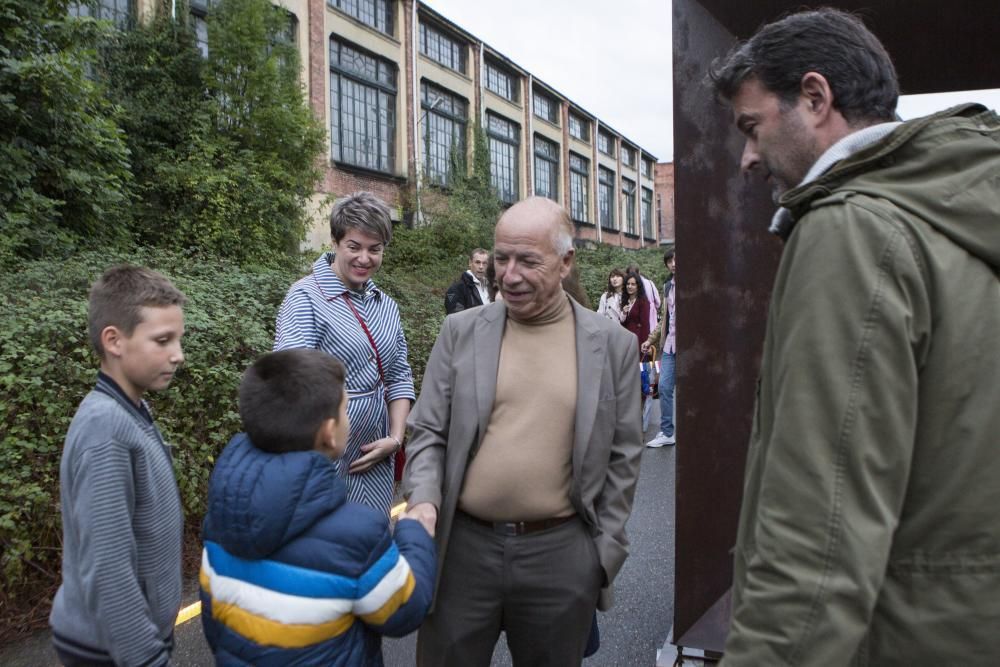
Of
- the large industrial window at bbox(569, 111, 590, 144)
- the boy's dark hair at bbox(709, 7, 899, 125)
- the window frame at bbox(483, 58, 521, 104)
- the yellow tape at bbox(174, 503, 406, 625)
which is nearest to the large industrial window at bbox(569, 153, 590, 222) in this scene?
the large industrial window at bbox(569, 111, 590, 144)

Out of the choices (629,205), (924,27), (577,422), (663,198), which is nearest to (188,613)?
(577,422)

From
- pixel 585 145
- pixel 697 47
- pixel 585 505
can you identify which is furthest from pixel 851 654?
pixel 585 145

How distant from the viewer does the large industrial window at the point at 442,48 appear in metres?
27.5

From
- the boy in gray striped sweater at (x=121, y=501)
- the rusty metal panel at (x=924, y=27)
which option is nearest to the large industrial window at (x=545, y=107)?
the rusty metal panel at (x=924, y=27)

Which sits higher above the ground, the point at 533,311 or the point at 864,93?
the point at 864,93

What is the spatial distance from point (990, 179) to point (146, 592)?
7.11 ft

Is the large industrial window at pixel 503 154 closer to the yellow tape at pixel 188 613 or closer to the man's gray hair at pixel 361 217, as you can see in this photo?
the yellow tape at pixel 188 613

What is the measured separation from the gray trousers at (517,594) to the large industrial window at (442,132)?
83.0 feet

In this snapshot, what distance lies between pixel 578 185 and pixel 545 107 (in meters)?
5.81

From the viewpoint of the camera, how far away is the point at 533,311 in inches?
97.9

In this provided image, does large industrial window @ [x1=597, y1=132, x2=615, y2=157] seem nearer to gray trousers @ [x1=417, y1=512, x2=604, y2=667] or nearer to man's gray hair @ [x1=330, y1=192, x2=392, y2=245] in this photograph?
man's gray hair @ [x1=330, y1=192, x2=392, y2=245]

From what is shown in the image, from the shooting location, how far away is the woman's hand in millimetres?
3074

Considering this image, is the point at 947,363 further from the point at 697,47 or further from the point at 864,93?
the point at 697,47

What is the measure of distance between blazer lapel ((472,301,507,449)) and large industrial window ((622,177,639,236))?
48.9m
